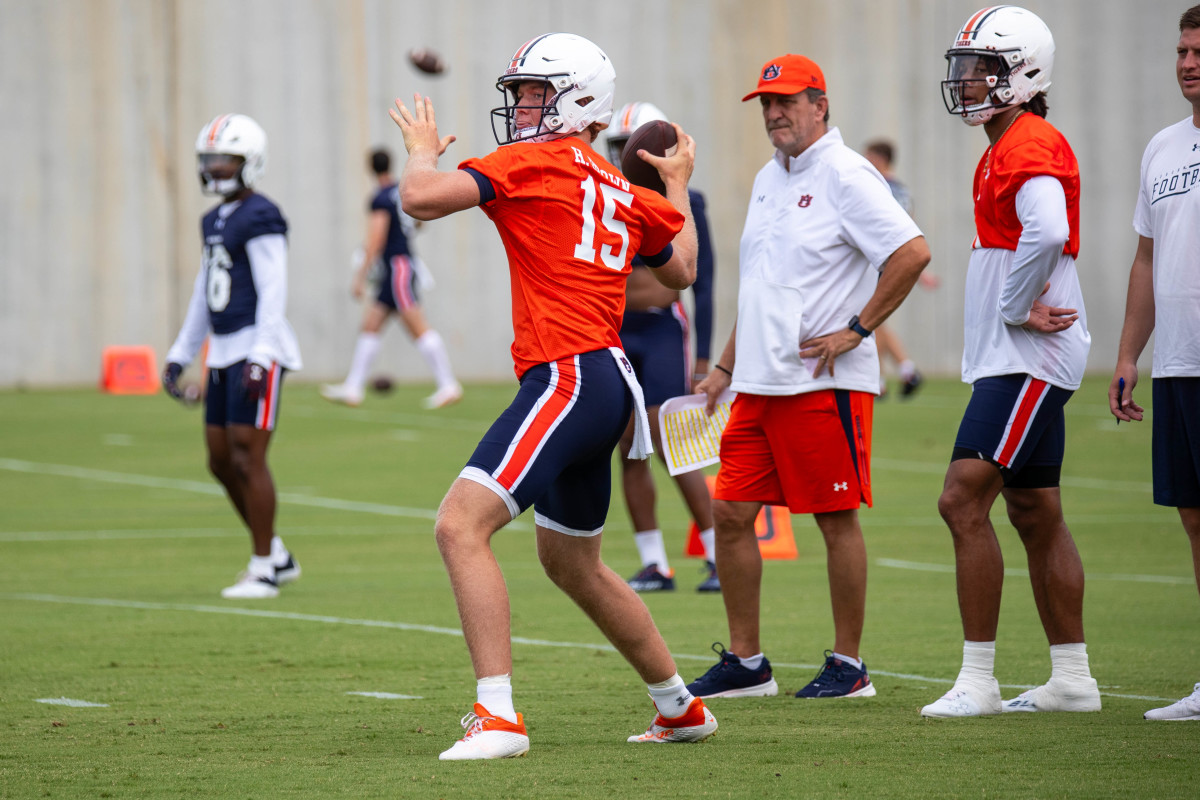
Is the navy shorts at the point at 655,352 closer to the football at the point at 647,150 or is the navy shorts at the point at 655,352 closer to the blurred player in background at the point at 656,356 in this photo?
the blurred player in background at the point at 656,356

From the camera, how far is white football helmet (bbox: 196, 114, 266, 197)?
8.46 metres

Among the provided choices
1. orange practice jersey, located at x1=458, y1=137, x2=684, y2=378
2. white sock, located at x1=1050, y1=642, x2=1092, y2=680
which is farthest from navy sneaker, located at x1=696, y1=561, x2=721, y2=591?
orange practice jersey, located at x1=458, y1=137, x2=684, y2=378

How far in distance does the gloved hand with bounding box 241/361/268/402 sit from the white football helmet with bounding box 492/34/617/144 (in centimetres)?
390

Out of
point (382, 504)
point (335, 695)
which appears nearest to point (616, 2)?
point (382, 504)

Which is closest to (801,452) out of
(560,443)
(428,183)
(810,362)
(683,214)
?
(810,362)

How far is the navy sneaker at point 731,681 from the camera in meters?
5.47

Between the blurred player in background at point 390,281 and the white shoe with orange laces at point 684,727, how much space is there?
12.6 metres

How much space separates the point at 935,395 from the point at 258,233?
13.6 m

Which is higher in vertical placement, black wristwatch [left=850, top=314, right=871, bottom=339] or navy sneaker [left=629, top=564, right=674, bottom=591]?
black wristwatch [left=850, top=314, right=871, bottom=339]

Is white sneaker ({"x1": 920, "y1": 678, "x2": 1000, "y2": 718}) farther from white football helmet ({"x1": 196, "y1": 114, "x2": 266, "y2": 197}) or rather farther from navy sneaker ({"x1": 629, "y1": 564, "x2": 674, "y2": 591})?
white football helmet ({"x1": 196, "y1": 114, "x2": 266, "y2": 197})

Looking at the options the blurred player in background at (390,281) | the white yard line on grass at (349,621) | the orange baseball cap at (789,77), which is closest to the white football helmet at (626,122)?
the orange baseball cap at (789,77)

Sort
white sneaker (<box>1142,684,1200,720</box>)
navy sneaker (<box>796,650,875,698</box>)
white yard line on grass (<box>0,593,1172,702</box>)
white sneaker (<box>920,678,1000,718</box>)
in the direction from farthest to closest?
white yard line on grass (<box>0,593,1172,702</box>) < navy sneaker (<box>796,650,875,698</box>) < white sneaker (<box>920,678,1000,718</box>) < white sneaker (<box>1142,684,1200,720</box>)

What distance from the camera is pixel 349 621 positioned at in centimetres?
730

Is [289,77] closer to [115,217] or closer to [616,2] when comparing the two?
[115,217]
